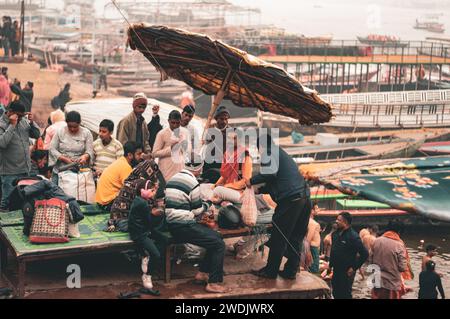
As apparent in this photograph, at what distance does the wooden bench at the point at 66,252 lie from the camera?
680cm

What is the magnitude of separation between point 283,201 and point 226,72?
6.35 ft

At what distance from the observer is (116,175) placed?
781 cm

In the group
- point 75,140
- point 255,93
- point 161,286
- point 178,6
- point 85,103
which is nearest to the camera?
point 161,286

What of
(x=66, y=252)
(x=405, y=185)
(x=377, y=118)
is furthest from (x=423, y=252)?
(x=377, y=118)

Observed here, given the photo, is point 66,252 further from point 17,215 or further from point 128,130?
point 128,130

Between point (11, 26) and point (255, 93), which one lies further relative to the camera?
point (11, 26)

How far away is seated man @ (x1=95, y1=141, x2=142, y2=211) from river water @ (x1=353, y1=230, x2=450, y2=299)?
4424 millimetres

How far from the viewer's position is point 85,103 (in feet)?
43.8

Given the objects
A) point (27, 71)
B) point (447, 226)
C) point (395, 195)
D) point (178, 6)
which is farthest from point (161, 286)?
point (178, 6)

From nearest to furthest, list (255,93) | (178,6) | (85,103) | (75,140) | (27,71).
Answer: (75,140), (255,93), (85,103), (27,71), (178,6)

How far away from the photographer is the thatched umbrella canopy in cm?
804

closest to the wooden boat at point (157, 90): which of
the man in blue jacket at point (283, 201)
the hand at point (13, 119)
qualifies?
the hand at point (13, 119)

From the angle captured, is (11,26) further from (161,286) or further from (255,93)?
(161,286)

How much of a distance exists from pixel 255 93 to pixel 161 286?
2.77m
